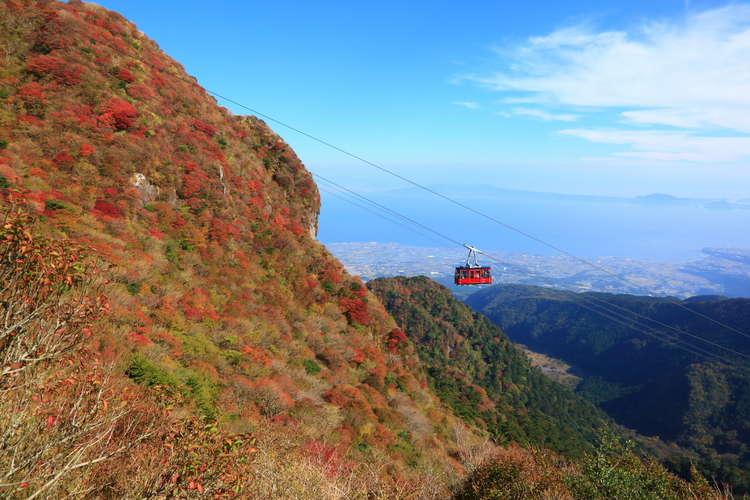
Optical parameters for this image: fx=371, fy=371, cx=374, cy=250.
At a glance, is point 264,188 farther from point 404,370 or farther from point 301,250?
point 404,370

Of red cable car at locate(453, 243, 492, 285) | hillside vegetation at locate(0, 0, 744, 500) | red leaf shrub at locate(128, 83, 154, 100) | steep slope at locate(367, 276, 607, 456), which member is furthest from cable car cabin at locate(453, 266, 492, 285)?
steep slope at locate(367, 276, 607, 456)

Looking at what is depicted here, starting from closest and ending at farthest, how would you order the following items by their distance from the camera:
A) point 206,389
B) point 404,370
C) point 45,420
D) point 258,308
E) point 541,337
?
point 45,420 → point 206,389 → point 258,308 → point 404,370 → point 541,337

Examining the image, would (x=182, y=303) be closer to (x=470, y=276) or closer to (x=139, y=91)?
(x=470, y=276)

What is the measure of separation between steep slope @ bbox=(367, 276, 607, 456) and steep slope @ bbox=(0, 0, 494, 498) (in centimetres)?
3014

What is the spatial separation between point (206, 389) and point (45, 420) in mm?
8487

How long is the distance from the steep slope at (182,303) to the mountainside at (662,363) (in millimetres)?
45308

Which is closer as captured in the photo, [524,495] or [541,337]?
[524,495]

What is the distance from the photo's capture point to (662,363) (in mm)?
105938

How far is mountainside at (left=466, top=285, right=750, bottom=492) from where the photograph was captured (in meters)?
71.3

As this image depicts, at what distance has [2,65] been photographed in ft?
77.7

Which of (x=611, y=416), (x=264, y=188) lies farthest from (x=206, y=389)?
(x=611, y=416)

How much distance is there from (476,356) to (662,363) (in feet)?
240

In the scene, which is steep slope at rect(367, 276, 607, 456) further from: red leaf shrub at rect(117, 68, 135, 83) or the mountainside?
red leaf shrub at rect(117, 68, 135, 83)

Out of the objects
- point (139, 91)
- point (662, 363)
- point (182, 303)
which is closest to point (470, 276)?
point (182, 303)
